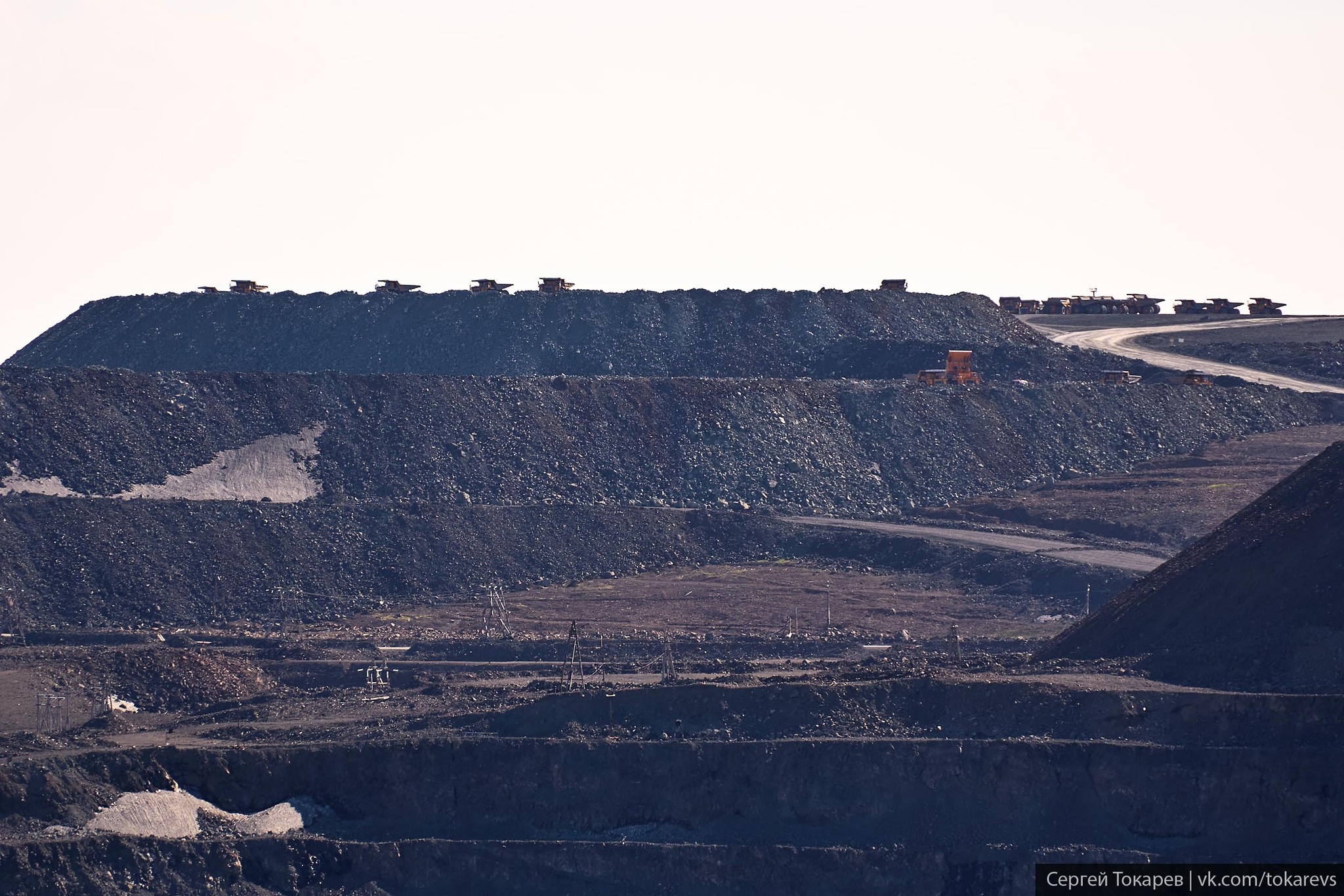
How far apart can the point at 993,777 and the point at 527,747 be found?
9.40 m

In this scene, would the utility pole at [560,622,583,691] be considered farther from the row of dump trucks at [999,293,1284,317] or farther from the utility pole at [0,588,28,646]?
the row of dump trucks at [999,293,1284,317]

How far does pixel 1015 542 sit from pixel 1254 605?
27241 mm

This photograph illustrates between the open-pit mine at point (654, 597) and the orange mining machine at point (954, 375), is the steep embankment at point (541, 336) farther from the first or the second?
the orange mining machine at point (954, 375)

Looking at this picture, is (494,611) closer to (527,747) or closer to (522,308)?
(527,747)

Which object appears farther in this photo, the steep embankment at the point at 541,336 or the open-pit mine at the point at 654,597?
the steep embankment at the point at 541,336

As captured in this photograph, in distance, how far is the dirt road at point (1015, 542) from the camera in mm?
71875

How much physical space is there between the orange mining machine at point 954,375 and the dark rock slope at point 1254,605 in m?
40.3

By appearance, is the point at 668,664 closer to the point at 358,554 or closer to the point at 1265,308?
the point at 358,554

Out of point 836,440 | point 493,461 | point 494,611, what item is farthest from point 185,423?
point 836,440

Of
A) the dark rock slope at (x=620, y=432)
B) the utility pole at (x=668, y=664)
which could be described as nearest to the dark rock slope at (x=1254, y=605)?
the utility pole at (x=668, y=664)

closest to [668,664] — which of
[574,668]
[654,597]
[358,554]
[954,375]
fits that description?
[574,668]

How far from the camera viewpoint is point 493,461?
8119 cm

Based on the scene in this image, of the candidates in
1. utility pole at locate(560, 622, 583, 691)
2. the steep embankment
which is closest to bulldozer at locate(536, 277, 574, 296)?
the steep embankment

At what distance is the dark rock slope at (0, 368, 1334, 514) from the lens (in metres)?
78.2
